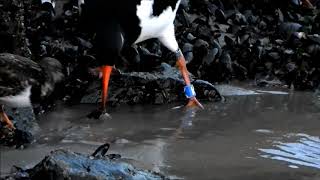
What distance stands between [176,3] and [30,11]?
6.09 feet

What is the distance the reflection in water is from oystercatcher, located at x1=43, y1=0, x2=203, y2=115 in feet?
5.67

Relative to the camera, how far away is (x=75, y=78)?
263 inches

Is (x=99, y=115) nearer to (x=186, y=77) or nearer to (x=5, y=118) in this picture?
(x=5, y=118)

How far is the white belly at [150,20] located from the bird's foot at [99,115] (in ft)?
2.74

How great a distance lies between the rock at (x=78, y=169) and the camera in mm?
3803

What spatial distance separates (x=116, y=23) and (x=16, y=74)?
1175 millimetres

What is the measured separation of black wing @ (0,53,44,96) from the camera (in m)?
4.96

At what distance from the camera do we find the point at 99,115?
19.2 feet

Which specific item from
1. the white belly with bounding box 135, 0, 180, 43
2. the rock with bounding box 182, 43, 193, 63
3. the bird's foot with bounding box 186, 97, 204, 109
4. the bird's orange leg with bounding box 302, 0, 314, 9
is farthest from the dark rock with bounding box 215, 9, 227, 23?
the bird's foot with bounding box 186, 97, 204, 109

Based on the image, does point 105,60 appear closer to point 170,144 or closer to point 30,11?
point 170,144

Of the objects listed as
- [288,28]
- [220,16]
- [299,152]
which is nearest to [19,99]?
[299,152]

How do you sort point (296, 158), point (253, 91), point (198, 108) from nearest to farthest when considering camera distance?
point (296, 158), point (198, 108), point (253, 91)

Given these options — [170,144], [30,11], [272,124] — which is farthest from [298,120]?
[30,11]

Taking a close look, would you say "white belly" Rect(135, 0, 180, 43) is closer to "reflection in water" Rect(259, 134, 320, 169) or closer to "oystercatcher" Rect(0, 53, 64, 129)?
"oystercatcher" Rect(0, 53, 64, 129)
